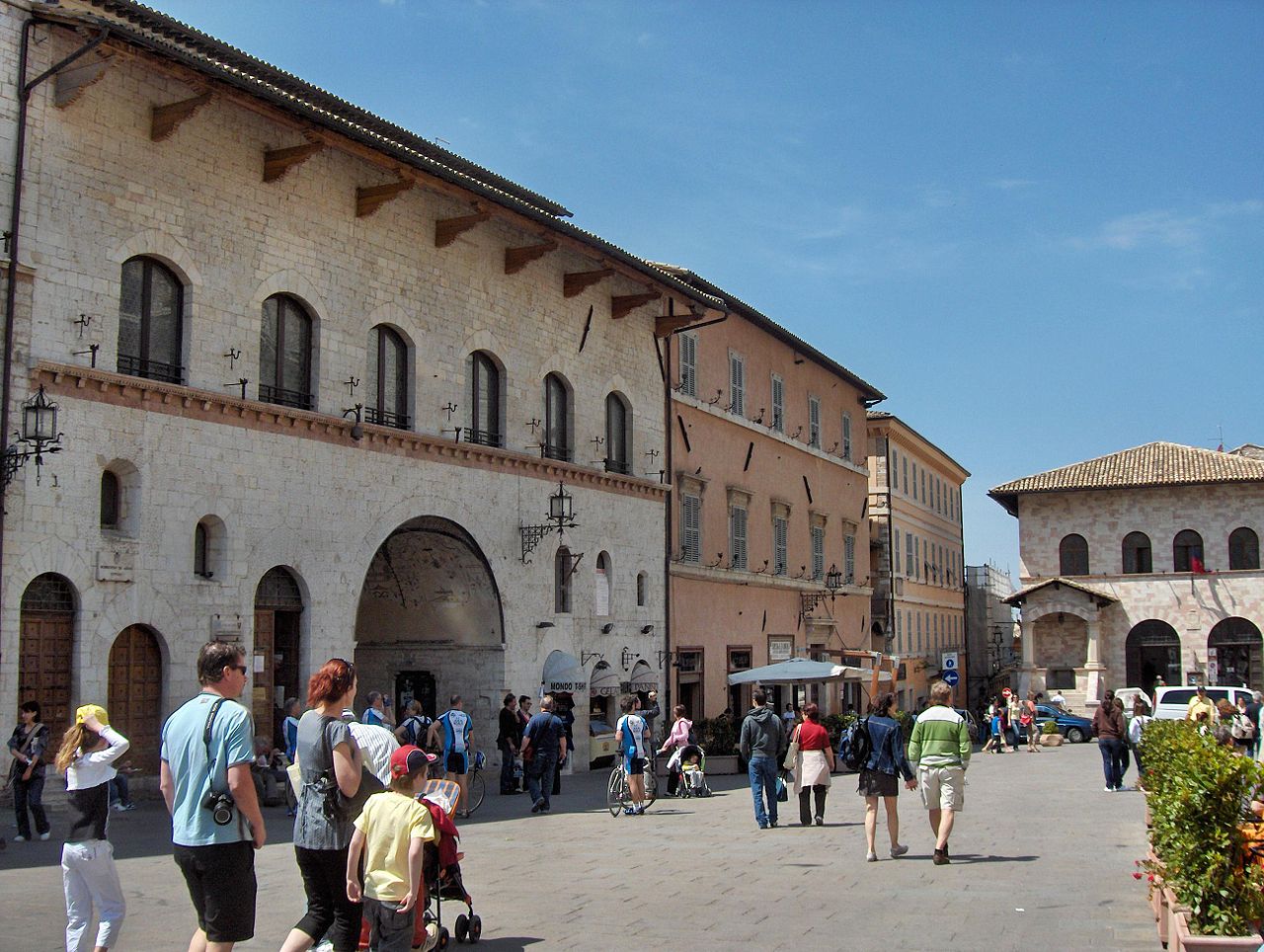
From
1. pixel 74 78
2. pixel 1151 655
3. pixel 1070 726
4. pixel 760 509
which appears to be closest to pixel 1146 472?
pixel 1151 655

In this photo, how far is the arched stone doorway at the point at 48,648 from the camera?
1694 centimetres

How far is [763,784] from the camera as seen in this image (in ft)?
56.6

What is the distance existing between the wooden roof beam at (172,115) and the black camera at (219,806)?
1417 centimetres

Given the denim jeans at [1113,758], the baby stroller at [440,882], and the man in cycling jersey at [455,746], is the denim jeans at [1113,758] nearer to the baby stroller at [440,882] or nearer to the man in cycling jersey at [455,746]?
A: the man in cycling jersey at [455,746]

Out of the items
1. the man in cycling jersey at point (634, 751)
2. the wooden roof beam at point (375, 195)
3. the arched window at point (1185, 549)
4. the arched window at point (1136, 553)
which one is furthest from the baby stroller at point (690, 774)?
the arched window at point (1185, 549)

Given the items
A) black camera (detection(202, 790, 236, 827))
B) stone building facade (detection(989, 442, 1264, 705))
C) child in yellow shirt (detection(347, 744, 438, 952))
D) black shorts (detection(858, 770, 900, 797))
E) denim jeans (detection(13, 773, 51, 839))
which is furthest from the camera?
stone building facade (detection(989, 442, 1264, 705))

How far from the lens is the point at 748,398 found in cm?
3706

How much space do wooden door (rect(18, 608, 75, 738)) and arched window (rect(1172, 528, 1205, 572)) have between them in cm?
4595

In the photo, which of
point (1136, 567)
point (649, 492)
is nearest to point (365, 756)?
point (649, 492)

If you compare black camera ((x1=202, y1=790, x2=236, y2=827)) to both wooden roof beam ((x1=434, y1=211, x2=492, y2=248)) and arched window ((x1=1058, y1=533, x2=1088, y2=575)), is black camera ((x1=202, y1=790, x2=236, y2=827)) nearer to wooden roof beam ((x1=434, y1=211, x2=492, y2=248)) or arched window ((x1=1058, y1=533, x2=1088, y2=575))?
wooden roof beam ((x1=434, y1=211, x2=492, y2=248))

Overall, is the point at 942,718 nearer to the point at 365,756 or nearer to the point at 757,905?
the point at 757,905

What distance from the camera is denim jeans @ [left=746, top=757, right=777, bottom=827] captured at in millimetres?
17125

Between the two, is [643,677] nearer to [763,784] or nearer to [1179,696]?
[763,784]

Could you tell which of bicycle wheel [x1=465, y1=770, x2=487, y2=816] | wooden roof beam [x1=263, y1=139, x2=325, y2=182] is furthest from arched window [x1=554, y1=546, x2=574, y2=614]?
wooden roof beam [x1=263, y1=139, x2=325, y2=182]
